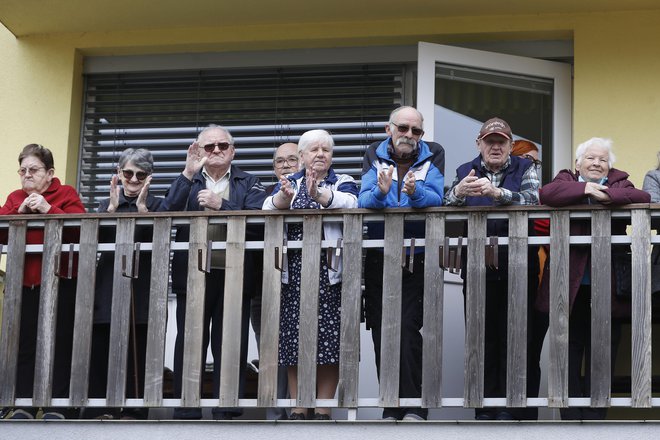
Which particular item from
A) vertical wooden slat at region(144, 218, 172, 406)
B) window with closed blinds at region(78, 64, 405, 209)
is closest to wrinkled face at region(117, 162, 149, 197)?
vertical wooden slat at region(144, 218, 172, 406)

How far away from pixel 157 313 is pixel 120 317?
227mm

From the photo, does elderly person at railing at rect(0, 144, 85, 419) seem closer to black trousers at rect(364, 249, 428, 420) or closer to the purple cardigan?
black trousers at rect(364, 249, 428, 420)

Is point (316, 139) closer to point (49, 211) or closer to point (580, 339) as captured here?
point (49, 211)

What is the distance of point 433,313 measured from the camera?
7141 mm

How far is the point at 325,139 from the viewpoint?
757 centimetres

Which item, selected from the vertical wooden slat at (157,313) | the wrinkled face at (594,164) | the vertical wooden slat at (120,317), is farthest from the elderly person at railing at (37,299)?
the wrinkled face at (594,164)

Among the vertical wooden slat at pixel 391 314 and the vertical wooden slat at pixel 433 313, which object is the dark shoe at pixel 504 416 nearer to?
the vertical wooden slat at pixel 433 313

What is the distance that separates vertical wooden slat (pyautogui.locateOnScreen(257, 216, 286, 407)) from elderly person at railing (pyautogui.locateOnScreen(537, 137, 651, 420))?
1400mm

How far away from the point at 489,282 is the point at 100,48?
13.3ft

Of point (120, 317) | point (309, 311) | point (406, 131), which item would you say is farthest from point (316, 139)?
point (120, 317)

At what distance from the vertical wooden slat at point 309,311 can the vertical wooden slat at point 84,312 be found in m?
1.19

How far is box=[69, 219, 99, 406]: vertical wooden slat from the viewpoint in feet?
24.5

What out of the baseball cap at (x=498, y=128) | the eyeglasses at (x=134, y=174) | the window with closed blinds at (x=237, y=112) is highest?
the window with closed blinds at (x=237, y=112)

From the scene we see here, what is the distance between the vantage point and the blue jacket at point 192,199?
25.2ft
